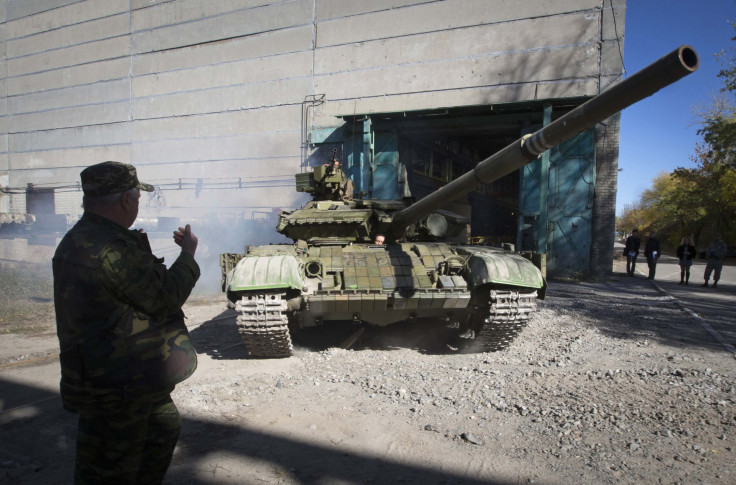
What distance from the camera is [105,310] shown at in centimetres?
196

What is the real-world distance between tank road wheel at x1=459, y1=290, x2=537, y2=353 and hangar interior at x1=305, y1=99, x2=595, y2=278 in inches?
327

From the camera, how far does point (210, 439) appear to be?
357 centimetres

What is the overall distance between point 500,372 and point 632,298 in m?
7.43

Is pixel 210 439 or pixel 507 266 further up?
pixel 507 266

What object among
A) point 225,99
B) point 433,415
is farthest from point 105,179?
point 225,99

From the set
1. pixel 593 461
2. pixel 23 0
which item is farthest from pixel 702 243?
pixel 23 0

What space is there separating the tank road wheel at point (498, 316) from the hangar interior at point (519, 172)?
831 cm

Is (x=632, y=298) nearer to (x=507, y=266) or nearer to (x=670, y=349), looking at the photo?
(x=670, y=349)

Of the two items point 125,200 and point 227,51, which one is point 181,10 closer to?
point 227,51

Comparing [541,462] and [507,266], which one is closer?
[541,462]

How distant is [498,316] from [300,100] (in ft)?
46.6

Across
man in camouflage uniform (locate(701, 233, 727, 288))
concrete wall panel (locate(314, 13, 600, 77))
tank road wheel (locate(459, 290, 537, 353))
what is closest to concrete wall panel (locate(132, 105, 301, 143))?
concrete wall panel (locate(314, 13, 600, 77))

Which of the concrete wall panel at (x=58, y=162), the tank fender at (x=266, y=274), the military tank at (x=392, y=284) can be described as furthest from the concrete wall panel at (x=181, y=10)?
the tank fender at (x=266, y=274)

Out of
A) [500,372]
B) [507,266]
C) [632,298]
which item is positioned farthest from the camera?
[632,298]
